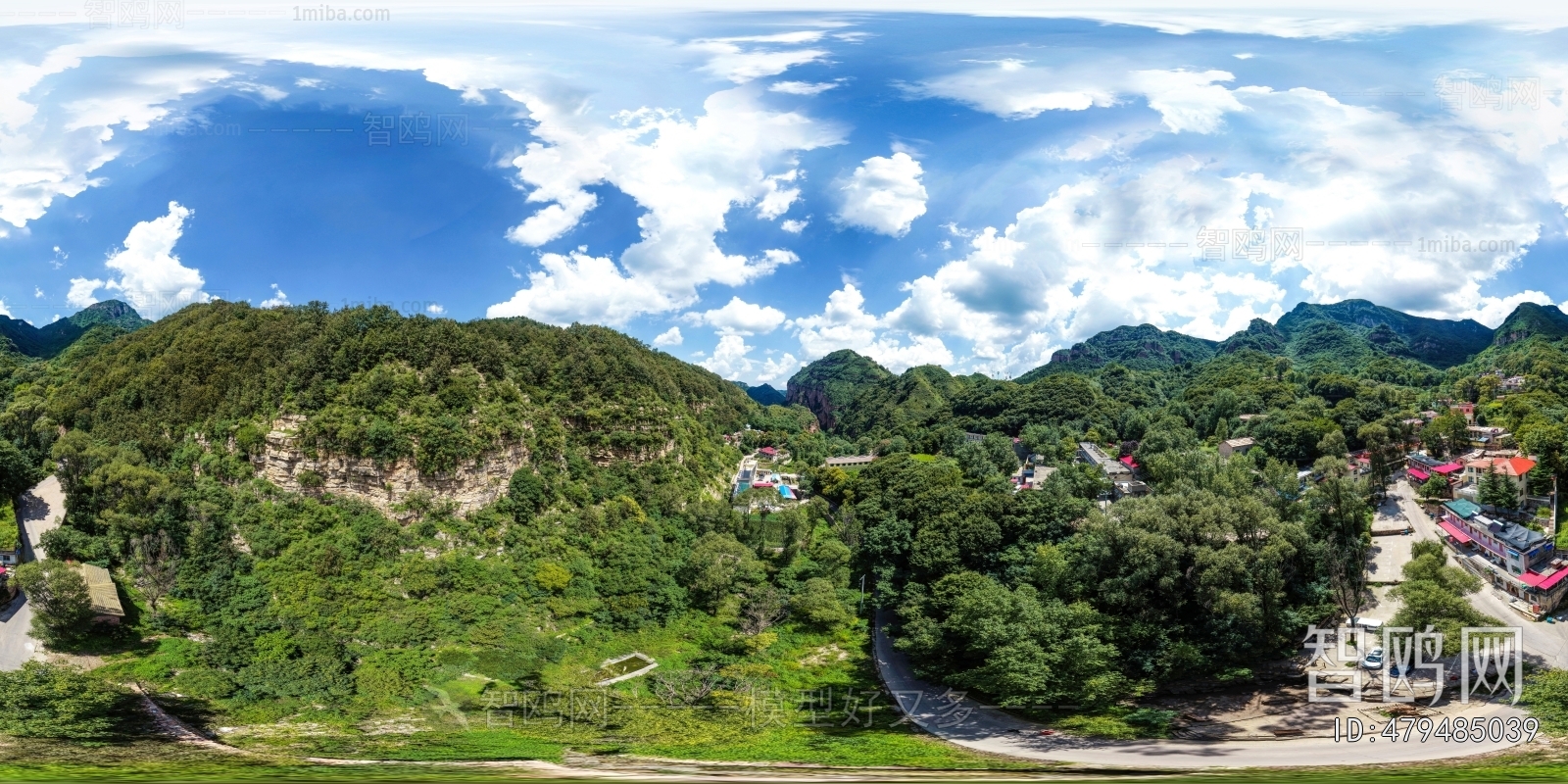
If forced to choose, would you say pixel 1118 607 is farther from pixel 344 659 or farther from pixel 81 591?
pixel 81 591

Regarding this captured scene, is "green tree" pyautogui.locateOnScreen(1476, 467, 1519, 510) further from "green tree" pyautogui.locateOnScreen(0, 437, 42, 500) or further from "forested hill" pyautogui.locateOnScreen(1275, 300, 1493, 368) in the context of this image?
"forested hill" pyautogui.locateOnScreen(1275, 300, 1493, 368)

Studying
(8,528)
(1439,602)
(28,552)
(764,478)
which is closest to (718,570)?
(764,478)

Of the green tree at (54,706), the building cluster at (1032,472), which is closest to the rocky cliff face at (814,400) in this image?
the building cluster at (1032,472)

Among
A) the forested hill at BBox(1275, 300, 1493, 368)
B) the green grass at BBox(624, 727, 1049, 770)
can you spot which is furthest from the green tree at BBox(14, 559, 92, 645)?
the forested hill at BBox(1275, 300, 1493, 368)

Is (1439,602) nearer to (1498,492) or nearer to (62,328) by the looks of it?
(1498,492)

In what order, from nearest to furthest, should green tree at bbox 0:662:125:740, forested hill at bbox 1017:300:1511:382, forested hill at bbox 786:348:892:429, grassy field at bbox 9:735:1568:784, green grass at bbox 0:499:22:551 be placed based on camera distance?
grassy field at bbox 9:735:1568:784 < green tree at bbox 0:662:125:740 < green grass at bbox 0:499:22:551 < forested hill at bbox 1017:300:1511:382 < forested hill at bbox 786:348:892:429

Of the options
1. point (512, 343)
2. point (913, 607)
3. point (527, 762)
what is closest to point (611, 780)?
point (527, 762)
